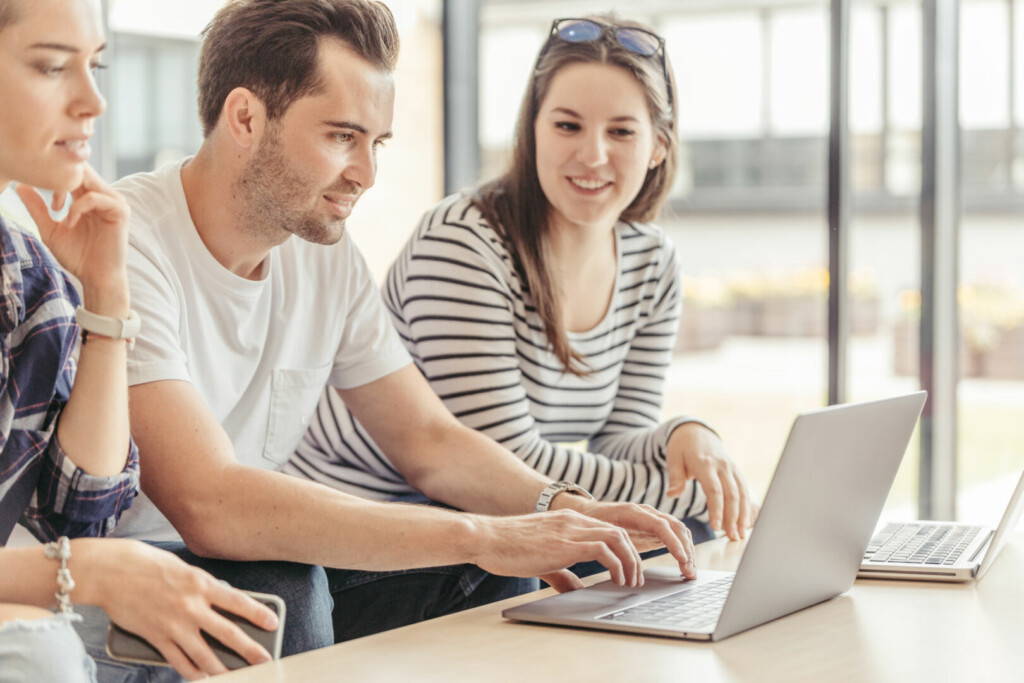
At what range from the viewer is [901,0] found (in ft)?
10.6

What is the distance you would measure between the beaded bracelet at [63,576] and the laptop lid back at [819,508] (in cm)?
59

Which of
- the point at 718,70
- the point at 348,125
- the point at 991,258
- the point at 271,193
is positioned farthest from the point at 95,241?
the point at 991,258

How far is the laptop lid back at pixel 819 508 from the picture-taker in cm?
119

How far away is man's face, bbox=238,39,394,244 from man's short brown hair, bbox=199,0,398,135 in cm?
2

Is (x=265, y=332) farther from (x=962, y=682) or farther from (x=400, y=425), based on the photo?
(x=962, y=682)

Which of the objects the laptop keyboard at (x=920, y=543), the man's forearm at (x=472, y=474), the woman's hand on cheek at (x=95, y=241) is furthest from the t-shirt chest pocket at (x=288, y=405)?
the laptop keyboard at (x=920, y=543)

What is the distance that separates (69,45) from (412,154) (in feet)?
7.99

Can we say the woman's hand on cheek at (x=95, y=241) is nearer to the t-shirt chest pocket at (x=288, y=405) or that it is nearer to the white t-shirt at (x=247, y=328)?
the white t-shirt at (x=247, y=328)

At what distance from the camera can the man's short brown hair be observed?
5.84 feet

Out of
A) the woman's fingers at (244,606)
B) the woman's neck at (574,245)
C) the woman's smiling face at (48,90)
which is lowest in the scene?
the woman's fingers at (244,606)

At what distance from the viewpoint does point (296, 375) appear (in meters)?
1.89

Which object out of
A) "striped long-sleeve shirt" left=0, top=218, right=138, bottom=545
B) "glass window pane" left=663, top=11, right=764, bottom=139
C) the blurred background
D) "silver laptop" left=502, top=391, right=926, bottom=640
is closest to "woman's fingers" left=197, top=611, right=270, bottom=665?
"silver laptop" left=502, top=391, right=926, bottom=640

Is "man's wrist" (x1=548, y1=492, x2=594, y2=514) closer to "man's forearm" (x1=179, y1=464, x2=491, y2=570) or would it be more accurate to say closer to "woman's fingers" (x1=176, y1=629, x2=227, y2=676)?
"man's forearm" (x1=179, y1=464, x2=491, y2=570)

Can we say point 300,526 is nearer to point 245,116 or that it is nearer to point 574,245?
point 245,116
